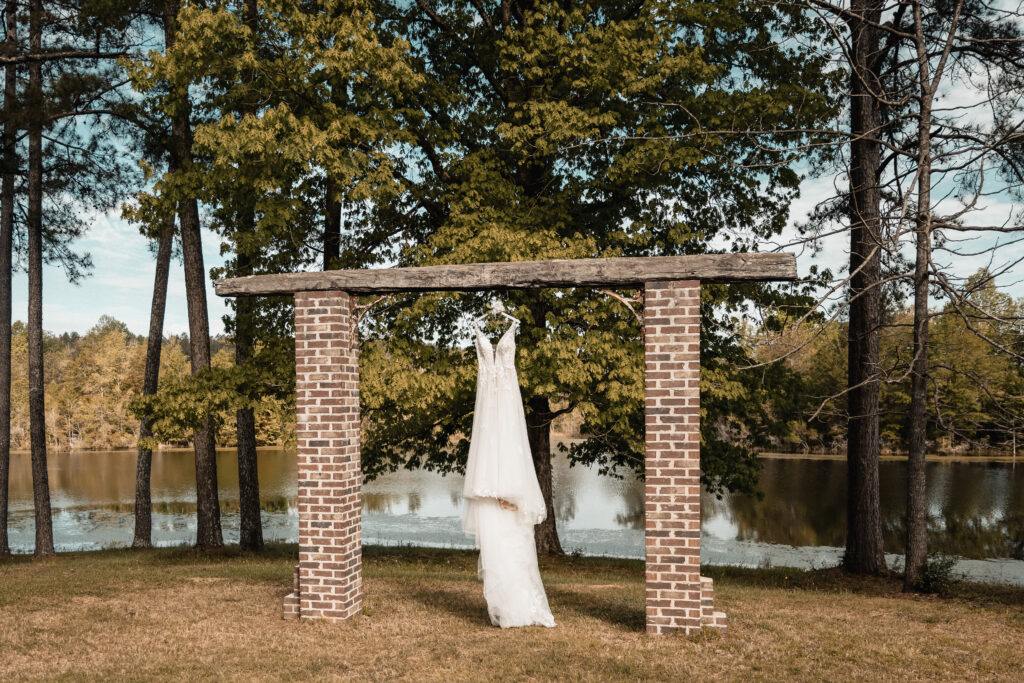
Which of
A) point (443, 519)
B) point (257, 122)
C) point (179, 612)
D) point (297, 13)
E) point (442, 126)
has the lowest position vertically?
point (443, 519)

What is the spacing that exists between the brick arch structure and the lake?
8.32m

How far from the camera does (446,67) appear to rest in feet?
47.1

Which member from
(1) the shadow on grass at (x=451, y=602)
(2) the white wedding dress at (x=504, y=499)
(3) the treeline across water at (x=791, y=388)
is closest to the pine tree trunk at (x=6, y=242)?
(3) the treeline across water at (x=791, y=388)

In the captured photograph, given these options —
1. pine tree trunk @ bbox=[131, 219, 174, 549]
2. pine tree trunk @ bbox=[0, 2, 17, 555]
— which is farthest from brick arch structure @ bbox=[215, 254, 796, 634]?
pine tree trunk @ bbox=[0, 2, 17, 555]

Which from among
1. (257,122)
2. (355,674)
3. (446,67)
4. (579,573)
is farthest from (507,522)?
(446,67)

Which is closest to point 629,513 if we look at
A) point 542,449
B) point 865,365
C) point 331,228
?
point 542,449

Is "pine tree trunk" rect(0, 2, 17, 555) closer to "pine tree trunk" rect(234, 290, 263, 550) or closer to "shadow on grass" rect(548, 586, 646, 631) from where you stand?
"pine tree trunk" rect(234, 290, 263, 550)

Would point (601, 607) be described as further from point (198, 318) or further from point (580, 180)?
point (198, 318)

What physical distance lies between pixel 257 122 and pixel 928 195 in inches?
366

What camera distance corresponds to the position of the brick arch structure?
20.6 feet

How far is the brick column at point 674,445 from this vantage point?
6.29m

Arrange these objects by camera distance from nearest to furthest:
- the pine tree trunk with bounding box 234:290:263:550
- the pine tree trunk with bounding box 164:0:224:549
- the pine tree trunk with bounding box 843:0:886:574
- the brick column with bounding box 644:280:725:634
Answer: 1. the brick column with bounding box 644:280:725:634
2. the pine tree trunk with bounding box 843:0:886:574
3. the pine tree trunk with bounding box 164:0:224:549
4. the pine tree trunk with bounding box 234:290:263:550

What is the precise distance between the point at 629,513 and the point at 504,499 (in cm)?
1686

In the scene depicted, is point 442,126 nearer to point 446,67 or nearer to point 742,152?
point 446,67
